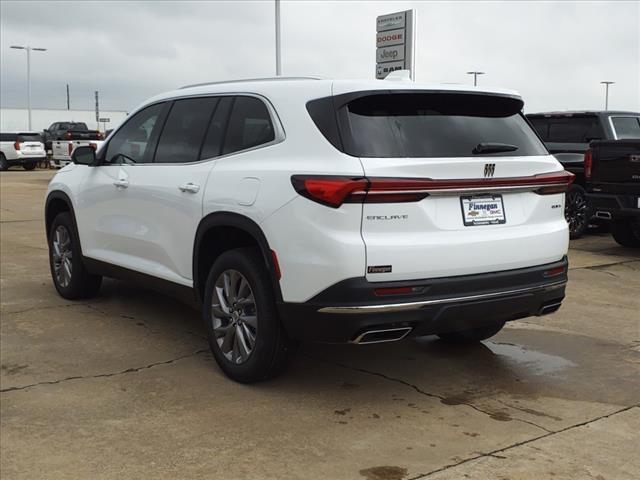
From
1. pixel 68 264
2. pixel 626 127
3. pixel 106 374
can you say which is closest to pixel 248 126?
pixel 106 374

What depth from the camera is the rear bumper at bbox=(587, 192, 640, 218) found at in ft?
31.1

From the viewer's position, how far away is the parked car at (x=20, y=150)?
3102 centimetres

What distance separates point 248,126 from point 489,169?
1.49 meters

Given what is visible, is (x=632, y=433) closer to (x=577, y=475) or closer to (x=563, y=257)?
(x=577, y=475)

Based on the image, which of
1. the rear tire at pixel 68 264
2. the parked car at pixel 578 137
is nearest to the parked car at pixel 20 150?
the parked car at pixel 578 137

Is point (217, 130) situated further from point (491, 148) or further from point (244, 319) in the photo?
point (491, 148)

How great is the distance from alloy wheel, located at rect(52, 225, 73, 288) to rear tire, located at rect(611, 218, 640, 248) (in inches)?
284

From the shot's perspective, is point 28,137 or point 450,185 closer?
point 450,185

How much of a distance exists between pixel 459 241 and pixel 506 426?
0.99 metres

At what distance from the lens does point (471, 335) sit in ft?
18.2

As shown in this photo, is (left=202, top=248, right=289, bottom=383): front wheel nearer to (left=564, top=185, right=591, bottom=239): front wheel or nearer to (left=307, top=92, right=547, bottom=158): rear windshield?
(left=307, top=92, right=547, bottom=158): rear windshield

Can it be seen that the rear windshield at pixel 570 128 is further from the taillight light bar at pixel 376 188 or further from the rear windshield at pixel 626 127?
the taillight light bar at pixel 376 188

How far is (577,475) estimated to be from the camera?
3402 millimetres

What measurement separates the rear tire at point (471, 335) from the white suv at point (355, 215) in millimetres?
886
